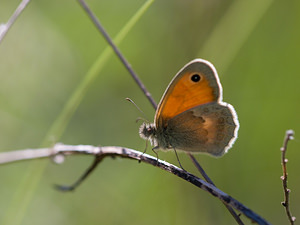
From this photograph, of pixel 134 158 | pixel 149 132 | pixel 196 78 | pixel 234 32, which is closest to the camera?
pixel 134 158

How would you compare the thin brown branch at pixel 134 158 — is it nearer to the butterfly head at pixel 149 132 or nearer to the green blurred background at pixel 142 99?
the green blurred background at pixel 142 99

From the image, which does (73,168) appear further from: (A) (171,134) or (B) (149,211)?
Answer: (A) (171,134)

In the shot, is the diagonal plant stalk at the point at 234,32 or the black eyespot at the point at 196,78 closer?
the black eyespot at the point at 196,78

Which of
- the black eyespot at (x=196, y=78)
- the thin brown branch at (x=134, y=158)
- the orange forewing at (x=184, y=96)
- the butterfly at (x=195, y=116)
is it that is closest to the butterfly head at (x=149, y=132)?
the butterfly at (x=195, y=116)

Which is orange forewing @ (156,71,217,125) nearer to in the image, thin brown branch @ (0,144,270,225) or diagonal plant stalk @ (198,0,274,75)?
diagonal plant stalk @ (198,0,274,75)

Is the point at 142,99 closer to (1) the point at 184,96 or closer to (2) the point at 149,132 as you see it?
(2) the point at 149,132

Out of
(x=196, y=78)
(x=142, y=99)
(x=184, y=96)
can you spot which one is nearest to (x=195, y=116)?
(x=184, y=96)
